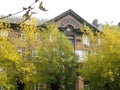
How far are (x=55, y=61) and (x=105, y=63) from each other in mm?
5813

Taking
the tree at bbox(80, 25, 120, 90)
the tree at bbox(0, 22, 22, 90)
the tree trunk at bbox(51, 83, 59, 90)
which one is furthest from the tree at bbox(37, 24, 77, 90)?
the tree at bbox(0, 22, 22, 90)

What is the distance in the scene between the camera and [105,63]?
32.1 meters

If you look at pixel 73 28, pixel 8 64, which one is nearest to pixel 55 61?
pixel 8 64

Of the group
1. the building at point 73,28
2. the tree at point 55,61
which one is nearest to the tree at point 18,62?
the tree at point 55,61

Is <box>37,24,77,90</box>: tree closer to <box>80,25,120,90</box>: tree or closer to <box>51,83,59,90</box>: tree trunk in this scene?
<box>51,83,59,90</box>: tree trunk

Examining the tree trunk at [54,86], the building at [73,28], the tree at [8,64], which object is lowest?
the tree trunk at [54,86]

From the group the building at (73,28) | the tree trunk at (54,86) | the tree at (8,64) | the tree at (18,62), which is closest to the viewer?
the tree at (8,64)

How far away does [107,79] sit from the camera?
31406 mm

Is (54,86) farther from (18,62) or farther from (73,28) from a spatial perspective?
(73,28)

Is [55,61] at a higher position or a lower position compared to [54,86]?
higher

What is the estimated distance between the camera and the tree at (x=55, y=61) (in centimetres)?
3491

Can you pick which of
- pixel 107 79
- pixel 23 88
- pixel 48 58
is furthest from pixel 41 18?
pixel 107 79

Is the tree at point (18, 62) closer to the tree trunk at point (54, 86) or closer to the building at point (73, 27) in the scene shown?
the tree trunk at point (54, 86)

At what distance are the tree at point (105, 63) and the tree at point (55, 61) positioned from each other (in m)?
2.40
